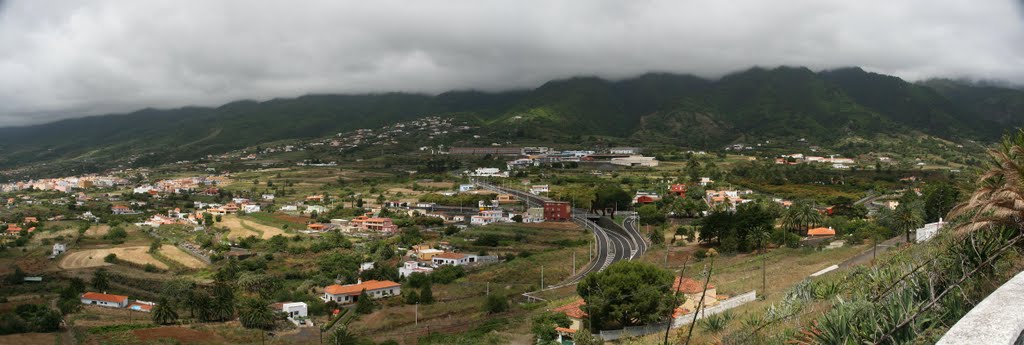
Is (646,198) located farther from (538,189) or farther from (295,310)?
(295,310)

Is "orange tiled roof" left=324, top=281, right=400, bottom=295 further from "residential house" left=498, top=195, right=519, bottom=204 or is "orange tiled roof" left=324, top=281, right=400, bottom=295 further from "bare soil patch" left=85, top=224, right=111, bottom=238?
"bare soil patch" left=85, top=224, right=111, bottom=238

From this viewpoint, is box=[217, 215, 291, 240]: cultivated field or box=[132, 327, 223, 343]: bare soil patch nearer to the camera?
box=[132, 327, 223, 343]: bare soil patch

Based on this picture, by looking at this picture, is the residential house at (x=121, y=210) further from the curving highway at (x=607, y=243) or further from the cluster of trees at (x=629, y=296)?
the cluster of trees at (x=629, y=296)

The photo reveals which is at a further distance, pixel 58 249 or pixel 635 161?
pixel 635 161

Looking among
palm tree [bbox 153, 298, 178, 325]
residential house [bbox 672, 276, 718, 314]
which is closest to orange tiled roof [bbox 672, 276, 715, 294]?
residential house [bbox 672, 276, 718, 314]

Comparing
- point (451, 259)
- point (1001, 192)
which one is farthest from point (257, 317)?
point (1001, 192)

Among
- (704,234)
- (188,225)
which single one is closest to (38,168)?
(188,225)
